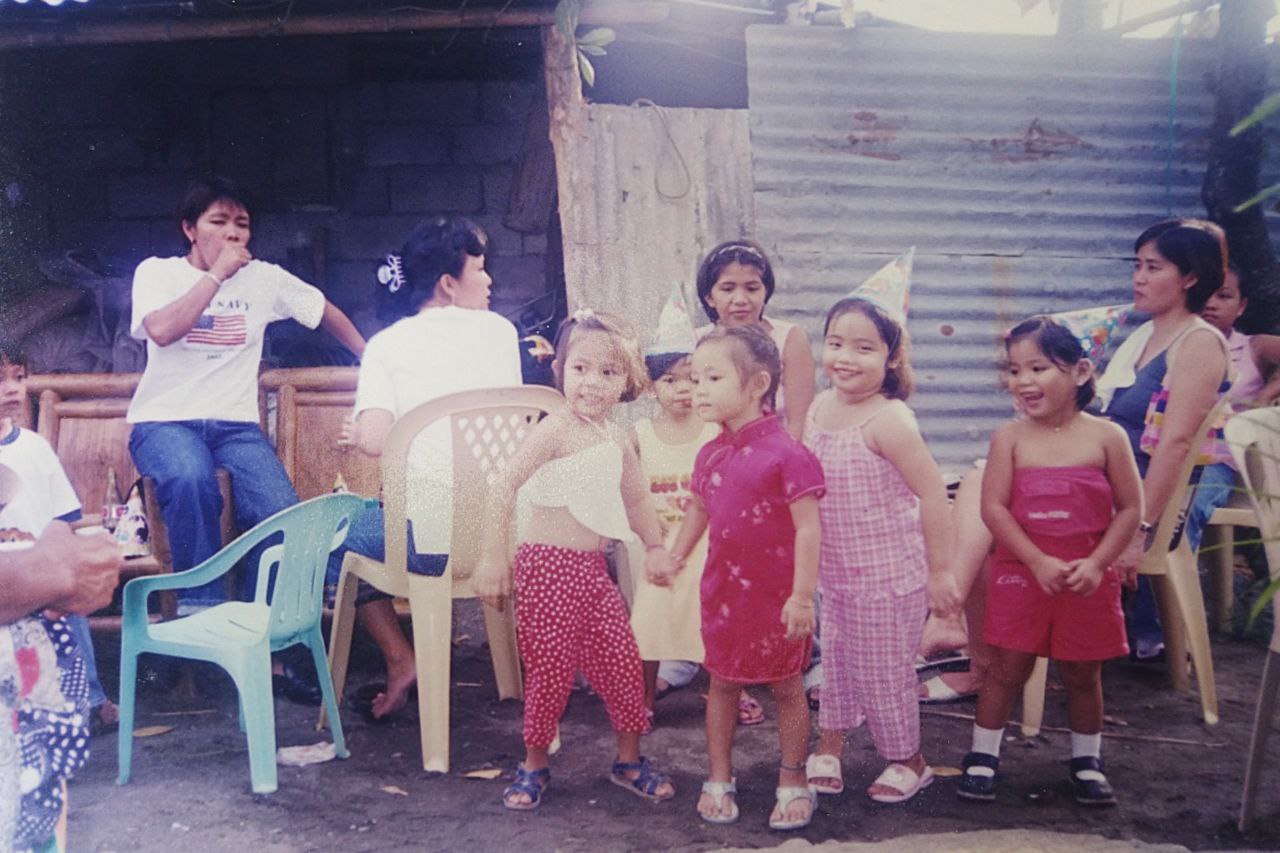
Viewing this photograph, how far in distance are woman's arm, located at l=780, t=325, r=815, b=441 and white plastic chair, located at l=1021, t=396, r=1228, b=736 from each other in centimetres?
107

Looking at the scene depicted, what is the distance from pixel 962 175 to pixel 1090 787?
110 inches

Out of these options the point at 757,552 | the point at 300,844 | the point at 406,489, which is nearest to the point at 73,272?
the point at 406,489

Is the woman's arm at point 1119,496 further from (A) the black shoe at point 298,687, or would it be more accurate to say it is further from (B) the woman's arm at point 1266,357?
(A) the black shoe at point 298,687

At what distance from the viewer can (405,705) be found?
3574mm

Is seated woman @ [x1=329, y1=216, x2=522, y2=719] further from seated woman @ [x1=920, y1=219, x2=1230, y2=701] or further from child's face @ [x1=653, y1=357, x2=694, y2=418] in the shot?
seated woman @ [x1=920, y1=219, x2=1230, y2=701]

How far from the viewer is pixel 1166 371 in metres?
3.40

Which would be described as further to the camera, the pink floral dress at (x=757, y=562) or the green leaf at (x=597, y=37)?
the green leaf at (x=597, y=37)

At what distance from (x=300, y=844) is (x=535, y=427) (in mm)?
1216

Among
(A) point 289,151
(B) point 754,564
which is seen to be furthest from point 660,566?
(A) point 289,151

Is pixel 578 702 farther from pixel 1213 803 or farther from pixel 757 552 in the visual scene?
pixel 1213 803

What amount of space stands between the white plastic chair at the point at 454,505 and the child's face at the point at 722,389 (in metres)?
0.56

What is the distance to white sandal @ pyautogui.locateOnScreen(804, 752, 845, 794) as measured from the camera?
2797 mm

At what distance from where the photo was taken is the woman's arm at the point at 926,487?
8.75 feet

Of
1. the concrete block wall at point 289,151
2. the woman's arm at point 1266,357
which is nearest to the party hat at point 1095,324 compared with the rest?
the woman's arm at point 1266,357
